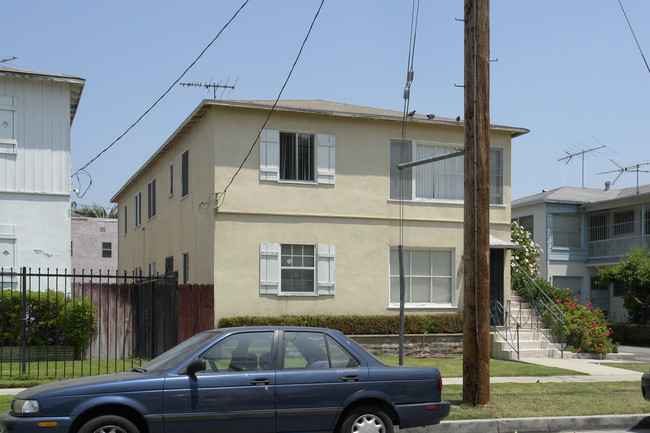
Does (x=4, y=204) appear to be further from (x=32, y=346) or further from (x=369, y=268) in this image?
(x=369, y=268)

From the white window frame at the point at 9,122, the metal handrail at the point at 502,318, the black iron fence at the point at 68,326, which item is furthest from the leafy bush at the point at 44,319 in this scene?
the metal handrail at the point at 502,318

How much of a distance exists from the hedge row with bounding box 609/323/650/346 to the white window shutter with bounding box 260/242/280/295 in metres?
16.5

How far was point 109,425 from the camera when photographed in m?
7.43

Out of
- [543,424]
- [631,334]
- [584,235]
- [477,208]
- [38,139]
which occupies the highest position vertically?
[38,139]

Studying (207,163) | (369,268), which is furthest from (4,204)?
(369,268)

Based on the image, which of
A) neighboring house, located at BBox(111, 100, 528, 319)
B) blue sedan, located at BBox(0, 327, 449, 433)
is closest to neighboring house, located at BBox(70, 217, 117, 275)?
neighboring house, located at BBox(111, 100, 528, 319)

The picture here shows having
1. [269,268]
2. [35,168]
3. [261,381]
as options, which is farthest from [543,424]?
[35,168]

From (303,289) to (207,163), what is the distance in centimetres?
406

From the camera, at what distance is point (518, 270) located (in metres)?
23.1

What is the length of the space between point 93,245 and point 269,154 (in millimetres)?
29854

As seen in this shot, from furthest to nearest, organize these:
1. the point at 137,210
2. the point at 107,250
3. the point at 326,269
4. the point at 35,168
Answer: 1. the point at 107,250
2. the point at 137,210
3. the point at 326,269
4. the point at 35,168

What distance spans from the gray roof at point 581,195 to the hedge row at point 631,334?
666 cm

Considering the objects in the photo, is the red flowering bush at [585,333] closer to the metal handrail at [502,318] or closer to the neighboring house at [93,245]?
the metal handrail at [502,318]

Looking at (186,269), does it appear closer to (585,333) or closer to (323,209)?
(323,209)
